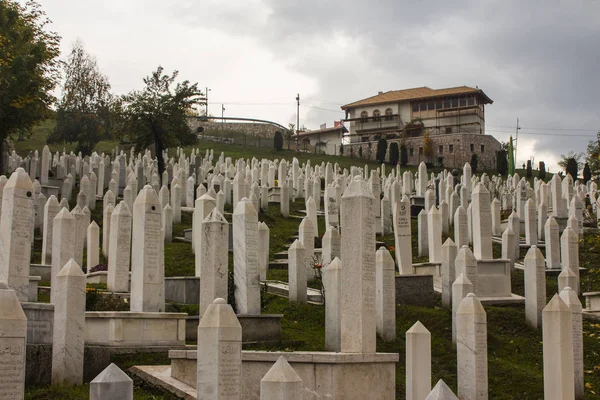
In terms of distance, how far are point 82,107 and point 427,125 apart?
127 ft

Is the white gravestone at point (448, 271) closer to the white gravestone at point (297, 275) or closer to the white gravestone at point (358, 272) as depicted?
the white gravestone at point (297, 275)

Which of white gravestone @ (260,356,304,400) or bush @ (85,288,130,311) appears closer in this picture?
white gravestone @ (260,356,304,400)

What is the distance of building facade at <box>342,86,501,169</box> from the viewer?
7756cm

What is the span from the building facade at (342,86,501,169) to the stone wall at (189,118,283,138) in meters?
8.66

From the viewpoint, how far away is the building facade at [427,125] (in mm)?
77562

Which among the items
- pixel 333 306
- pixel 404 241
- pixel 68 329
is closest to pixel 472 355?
pixel 333 306

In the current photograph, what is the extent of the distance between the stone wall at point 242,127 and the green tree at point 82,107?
25.6 metres

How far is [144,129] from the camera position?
3969 centimetres

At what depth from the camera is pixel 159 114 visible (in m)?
39.8

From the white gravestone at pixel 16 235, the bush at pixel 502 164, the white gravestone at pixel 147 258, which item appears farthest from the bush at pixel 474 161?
the white gravestone at pixel 16 235

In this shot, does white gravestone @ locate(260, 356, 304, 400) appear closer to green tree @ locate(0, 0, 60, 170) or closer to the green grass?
green tree @ locate(0, 0, 60, 170)

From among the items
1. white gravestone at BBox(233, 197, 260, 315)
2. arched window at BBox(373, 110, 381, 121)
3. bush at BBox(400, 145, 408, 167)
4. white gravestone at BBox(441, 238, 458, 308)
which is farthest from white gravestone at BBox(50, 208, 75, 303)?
arched window at BBox(373, 110, 381, 121)

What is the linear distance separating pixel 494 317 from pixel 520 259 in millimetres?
7229

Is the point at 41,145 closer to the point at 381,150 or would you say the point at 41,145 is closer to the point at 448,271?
the point at 381,150
